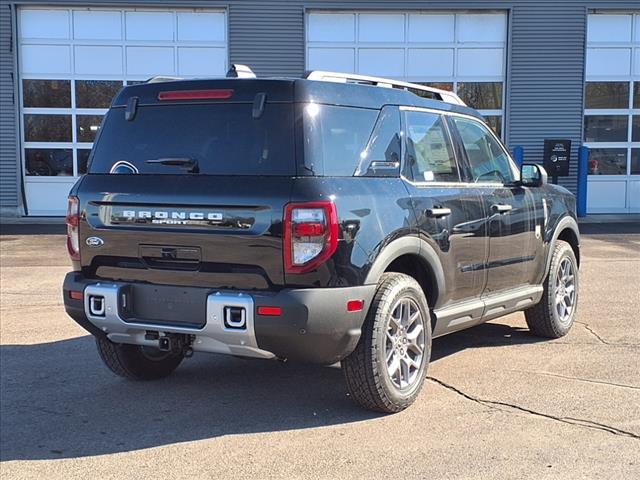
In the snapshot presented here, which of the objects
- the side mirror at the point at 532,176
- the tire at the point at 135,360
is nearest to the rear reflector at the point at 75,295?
→ the tire at the point at 135,360

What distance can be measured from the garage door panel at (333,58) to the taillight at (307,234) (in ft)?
46.9

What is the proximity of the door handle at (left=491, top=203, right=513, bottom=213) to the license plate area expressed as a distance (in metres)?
2.48

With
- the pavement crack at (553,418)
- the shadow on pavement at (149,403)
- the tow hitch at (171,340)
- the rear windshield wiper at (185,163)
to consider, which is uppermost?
the rear windshield wiper at (185,163)

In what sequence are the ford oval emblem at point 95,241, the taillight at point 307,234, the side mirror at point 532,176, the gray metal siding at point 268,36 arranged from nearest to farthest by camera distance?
the taillight at point 307,234, the ford oval emblem at point 95,241, the side mirror at point 532,176, the gray metal siding at point 268,36

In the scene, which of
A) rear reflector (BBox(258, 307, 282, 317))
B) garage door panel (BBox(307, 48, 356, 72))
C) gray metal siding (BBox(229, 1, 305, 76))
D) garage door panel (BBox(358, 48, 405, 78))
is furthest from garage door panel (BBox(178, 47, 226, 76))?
rear reflector (BBox(258, 307, 282, 317))

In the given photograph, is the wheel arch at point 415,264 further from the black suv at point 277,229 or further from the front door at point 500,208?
the front door at point 500,208

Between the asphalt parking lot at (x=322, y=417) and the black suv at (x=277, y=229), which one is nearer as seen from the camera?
the asphalt parking lot at (x=322, y=417)

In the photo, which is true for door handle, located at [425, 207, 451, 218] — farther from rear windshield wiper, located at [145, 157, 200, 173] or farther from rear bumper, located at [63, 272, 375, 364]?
rear windshield wiper, located at [145, 157, 200, 173]

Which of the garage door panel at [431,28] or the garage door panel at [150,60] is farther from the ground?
the garage door panel at [431,28]

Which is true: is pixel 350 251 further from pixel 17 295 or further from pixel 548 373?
pixel 17 295

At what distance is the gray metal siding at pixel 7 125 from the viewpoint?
1728cm

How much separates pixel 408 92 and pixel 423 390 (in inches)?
82.1

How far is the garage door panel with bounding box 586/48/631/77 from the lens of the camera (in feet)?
59.7

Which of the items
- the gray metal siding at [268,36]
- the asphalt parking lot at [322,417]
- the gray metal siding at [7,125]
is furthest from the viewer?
the gray metal siding at [268,36]
